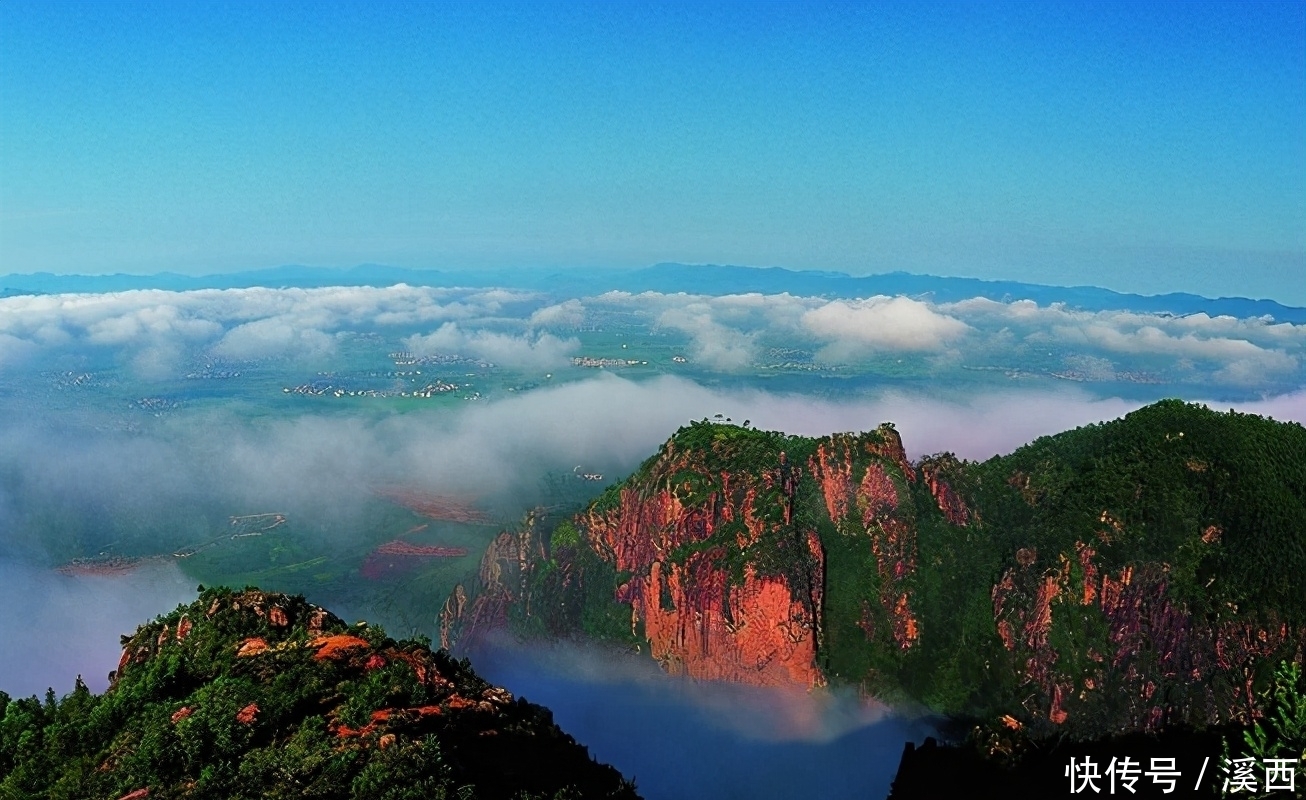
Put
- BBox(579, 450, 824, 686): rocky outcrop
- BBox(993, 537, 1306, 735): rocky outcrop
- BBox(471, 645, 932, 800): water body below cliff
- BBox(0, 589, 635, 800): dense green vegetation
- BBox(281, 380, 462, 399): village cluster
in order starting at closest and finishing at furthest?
1. BBox(0, 589, 635, 800): dense green vegetation
2. BBox(471, 645, 932, 800): water body below cliff
3. BBox(993, 537, 1306, 735): rocky outcrop
4. BBox(579, 450, 824, 686): rocky outcrop
5. BBox(281, 380, 462, 399): village cluster

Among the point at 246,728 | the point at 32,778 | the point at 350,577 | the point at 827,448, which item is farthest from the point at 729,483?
the point at 350,577

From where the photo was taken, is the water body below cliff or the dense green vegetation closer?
the dense green vegetation

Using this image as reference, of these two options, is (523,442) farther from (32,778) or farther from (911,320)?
(911,320)

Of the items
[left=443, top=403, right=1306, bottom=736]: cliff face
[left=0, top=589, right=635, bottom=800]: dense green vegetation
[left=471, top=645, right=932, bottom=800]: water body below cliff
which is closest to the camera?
[left=0, top=589, right=635, bottom=800]: dense green vegetation

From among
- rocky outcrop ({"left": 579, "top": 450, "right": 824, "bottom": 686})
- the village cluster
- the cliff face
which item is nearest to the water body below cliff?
rocky outcrop ({"left": 579, "top": 450, "right": 824, "bottom": 686})

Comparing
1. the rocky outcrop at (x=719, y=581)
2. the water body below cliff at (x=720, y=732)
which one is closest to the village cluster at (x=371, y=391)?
the rocky outcrop at (x=719, y=581)

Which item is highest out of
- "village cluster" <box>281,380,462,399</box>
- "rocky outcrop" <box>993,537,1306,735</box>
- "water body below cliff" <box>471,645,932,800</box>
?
"village cluster" <box>281,380,462,399</box>

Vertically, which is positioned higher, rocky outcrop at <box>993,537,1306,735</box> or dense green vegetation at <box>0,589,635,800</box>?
dense green vegetation at <box>0,589,635,800</box>

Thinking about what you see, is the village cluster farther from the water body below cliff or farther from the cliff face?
the water body below cliff
